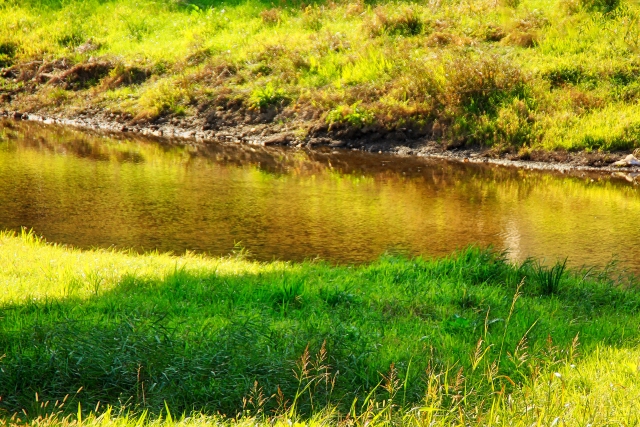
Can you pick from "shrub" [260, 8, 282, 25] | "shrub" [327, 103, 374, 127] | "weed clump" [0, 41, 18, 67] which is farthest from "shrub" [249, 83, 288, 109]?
"weed clump" [0, 41, 18, 67]

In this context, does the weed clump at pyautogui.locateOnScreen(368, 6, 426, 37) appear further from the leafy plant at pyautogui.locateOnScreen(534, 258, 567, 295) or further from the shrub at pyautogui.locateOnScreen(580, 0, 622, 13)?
the leafy plant at pyautogui.locateOnScreen(534, 258, 567, 295)

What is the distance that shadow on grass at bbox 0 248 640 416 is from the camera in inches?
195

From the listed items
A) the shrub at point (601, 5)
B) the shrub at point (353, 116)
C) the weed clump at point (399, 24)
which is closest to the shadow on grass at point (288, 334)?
the shrub at point (353, 116)

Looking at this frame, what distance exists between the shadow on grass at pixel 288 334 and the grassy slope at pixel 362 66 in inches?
411

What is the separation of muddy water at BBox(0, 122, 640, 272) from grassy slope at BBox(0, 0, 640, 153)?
1657 mm

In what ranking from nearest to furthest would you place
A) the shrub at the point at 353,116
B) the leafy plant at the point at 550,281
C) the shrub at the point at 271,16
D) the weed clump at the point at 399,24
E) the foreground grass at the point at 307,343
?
the foreground grass at the point at 307,343 → the leafy plant at the point at 550,281 → the shrub at the point at 353,116 → the weed clump at the point at 399,24 → the shrub at the point at 271,16

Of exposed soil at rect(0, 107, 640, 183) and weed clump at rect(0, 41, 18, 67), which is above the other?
weed clump at rect(0, 41, 18, 67)

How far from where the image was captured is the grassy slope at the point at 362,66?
18.1 metres

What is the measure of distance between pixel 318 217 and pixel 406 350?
21.0ft

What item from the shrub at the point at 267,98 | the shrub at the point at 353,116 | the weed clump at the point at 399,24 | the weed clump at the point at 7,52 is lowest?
the shrub at the point at 353,116

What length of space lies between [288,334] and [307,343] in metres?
0.26

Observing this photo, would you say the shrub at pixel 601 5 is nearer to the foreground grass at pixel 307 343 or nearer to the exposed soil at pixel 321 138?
the exposed soil at pixel 321 138

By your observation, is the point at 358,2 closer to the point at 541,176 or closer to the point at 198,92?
the point at 198,92

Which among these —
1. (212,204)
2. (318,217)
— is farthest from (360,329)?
(212,204)
